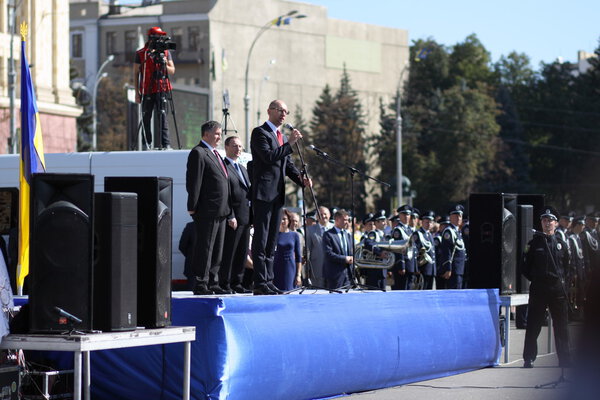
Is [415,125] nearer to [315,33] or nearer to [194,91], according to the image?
[315,33]

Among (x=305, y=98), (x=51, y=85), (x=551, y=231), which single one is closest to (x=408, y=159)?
(x=305, y=98)

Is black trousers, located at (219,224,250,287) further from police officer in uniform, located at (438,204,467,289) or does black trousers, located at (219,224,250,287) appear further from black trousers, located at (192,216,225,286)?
police officer in uniform, located at (438,204,467,289)

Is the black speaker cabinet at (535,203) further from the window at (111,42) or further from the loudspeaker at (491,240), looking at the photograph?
the window at (111,42)

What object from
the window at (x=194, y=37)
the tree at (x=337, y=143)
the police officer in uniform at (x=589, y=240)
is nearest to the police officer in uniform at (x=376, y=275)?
the police officer in uniform at (x=589, y=240)

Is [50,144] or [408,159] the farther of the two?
[408,159]

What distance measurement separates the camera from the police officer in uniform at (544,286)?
619 inches

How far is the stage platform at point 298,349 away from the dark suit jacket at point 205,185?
1.02 metres

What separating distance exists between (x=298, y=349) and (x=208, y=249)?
1.33 metres

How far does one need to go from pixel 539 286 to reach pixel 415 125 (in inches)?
2988

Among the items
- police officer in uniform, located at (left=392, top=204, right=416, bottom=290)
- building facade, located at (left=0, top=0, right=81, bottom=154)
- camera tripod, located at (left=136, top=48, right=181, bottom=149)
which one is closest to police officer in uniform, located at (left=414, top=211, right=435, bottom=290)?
police officer in uniform, located at (left=392, top=204, right=416, bottom=290)

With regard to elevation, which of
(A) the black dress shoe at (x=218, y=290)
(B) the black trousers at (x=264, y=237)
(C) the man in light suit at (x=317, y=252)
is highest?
(B) the black trousers at (x=264, y=237)

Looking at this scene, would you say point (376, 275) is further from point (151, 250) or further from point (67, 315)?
point (67, 315)

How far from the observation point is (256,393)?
1159cm

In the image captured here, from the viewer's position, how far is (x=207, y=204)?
41.4 ft
